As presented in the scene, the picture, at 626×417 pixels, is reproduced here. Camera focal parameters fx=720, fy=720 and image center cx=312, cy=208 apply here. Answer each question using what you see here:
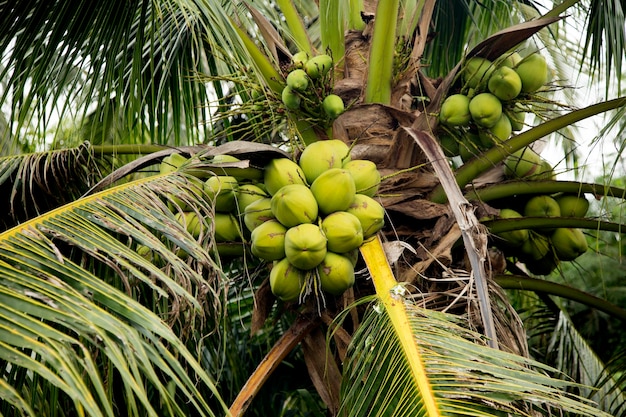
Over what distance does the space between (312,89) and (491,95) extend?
64cm

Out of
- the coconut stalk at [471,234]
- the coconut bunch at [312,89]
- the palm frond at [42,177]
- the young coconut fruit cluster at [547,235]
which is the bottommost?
the young coconut fruit cluster at [547,235]

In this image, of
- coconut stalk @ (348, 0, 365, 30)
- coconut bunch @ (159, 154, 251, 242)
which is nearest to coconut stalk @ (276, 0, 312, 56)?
coconut stalk @ (348, 0, 365, 30)

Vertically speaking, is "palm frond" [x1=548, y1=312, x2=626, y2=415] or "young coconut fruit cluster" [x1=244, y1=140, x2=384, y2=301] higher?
"young coconut fruit cluster" [x1=244, y1=140, x2=384, y2=301]

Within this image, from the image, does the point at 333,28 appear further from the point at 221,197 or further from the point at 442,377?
the point at 442,377

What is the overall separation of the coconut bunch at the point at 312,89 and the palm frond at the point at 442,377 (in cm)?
83

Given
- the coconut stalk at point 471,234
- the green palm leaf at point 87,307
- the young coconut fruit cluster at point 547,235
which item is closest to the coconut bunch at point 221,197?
the green palm leaf at point 87,307

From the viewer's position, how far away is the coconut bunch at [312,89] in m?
2.44

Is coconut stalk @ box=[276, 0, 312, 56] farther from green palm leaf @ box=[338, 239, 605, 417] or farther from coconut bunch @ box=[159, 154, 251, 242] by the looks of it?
green palm leaf @ box=[338, 239, 605, 417]

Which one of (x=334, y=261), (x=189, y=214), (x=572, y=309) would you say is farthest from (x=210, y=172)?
(x=572, y=309)

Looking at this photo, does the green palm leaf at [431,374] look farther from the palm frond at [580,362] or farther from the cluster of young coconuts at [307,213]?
the palm frond at [580,362]

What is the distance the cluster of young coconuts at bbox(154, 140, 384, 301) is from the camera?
211 centimetres

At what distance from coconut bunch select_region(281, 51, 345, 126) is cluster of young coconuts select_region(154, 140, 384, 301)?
0.20m

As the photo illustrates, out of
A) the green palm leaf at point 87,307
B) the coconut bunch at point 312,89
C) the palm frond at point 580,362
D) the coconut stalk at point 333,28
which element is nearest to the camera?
the green palm leaf at point 87,307

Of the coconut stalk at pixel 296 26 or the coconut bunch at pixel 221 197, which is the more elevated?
the coconut stalk at pixel 296 26
